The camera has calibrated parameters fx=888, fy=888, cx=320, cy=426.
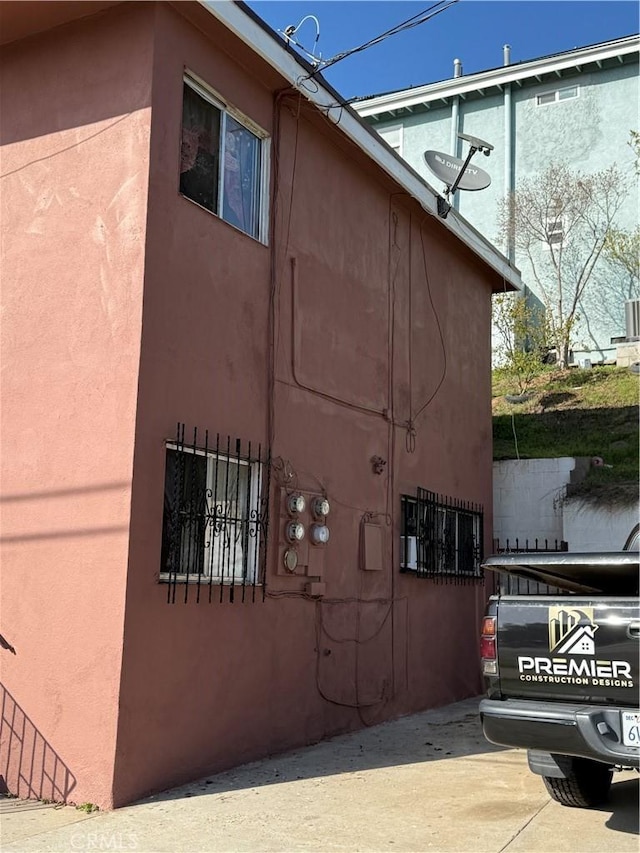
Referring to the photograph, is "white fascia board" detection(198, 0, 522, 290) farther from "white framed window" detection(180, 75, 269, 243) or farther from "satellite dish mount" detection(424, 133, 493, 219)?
"white framed window" detection(180, 75, 269, 243)

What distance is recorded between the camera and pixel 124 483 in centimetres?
609

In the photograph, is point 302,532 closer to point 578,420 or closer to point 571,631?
point 571,631

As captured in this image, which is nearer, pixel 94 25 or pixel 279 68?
pixel 94 25

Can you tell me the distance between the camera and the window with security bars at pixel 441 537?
32.0 ft

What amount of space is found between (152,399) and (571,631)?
3.24 m

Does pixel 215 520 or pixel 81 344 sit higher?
pixel 81 344

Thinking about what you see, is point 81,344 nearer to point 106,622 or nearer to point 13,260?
point 13,260

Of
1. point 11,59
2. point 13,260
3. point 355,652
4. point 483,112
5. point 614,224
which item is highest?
point 483,112

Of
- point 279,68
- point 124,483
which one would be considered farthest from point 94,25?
point 124,483

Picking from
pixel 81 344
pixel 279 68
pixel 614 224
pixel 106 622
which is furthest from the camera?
pixel 614 224

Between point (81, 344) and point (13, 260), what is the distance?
110 cm

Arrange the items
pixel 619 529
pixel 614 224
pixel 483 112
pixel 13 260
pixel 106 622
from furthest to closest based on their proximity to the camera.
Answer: pixel 483 112, pixel 614 224, pixel 619 529, pixel 13 260, pixel 106 622

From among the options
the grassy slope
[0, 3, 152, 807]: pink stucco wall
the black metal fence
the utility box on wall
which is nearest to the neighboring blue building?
the grassy slope
